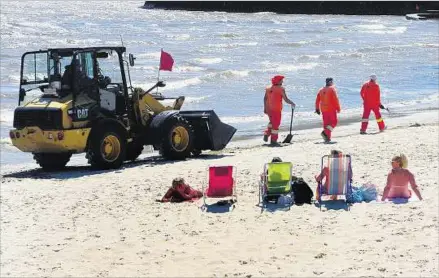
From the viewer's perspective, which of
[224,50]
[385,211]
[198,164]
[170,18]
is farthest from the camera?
[170,18]

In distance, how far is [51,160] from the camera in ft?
48.4

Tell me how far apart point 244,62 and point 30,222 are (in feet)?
111

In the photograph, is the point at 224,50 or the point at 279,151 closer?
the point at 279,151

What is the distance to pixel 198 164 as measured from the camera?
1465 centimetres

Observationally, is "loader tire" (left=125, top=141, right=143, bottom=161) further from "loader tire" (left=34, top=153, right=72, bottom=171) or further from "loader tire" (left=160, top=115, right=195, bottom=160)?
"loader tire" (left=34, top=153, right=72, bottom=171)

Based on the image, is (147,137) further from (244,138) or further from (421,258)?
(421,258)

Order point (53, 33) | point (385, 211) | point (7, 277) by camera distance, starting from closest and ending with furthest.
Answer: point (7, 277)
point (385, 211)
point (53, 33)

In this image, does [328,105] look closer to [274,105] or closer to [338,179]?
[274,105]

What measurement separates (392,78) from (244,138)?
16504mm

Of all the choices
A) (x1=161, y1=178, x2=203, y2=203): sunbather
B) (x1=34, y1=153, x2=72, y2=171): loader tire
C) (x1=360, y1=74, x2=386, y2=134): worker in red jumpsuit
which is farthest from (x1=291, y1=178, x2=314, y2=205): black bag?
(x1=360, y1=74, x2=386, y2=134): worker in red jumpsuit

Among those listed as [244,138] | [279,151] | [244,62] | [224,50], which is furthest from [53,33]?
[279,151]

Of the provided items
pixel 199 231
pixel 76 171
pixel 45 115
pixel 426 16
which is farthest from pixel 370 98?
pixel 426 16

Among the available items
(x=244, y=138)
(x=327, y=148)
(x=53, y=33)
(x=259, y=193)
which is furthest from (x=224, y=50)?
(x=259, y=193)

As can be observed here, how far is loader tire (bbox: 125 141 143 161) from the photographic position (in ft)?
50.4
